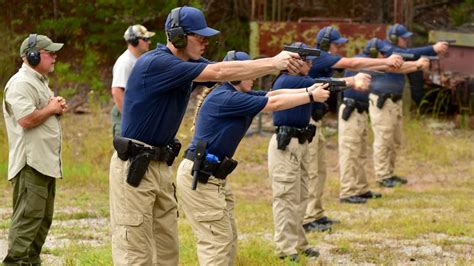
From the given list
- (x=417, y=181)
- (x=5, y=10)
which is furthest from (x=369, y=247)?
(x=5, y=10)

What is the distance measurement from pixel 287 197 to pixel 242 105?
7.71ft

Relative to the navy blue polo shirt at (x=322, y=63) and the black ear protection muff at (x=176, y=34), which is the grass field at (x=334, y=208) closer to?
the navy blue polo shirt at (x=322, y=63)

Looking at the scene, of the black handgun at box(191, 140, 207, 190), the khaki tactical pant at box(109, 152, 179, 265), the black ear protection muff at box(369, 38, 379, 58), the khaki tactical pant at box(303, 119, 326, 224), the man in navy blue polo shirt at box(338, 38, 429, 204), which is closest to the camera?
the khaki tactical pant at box(109, 152, 179, 265)

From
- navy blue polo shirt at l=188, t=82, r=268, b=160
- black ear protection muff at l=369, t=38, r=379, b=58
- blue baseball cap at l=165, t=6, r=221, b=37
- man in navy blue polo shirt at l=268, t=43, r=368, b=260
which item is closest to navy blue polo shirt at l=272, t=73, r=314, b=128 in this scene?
man in navy blue polo shirt at l=268, t=43, r=368, b=260

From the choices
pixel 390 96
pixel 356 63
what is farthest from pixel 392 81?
pixel 356 63

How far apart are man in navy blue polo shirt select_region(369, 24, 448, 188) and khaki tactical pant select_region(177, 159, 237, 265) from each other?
7.67 m

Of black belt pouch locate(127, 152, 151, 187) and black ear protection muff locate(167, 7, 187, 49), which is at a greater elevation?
black ear protection muff locate(167, 7, 187, 49)

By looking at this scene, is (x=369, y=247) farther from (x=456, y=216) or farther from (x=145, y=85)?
(x=145, y=85)

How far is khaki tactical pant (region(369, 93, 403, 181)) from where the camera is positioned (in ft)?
49.5

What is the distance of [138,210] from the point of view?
6.83 m

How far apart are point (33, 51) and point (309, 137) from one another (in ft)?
9.69

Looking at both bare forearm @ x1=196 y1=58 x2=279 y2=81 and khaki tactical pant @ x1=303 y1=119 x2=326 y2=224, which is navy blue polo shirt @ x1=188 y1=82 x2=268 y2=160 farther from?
khaki tactical pant @ x1=303 y1=119 x2=326 y2=224

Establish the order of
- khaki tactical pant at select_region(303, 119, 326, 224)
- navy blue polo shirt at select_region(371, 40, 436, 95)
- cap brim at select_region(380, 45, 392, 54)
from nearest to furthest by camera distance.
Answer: khaki tactical pant at select_region(303, 119, 326, 224) < cap brim at select_region(380, 45, 392, 54) < navy blue polo shirt at select_region(371, 40, 436, 95)

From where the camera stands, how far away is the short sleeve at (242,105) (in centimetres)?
737
